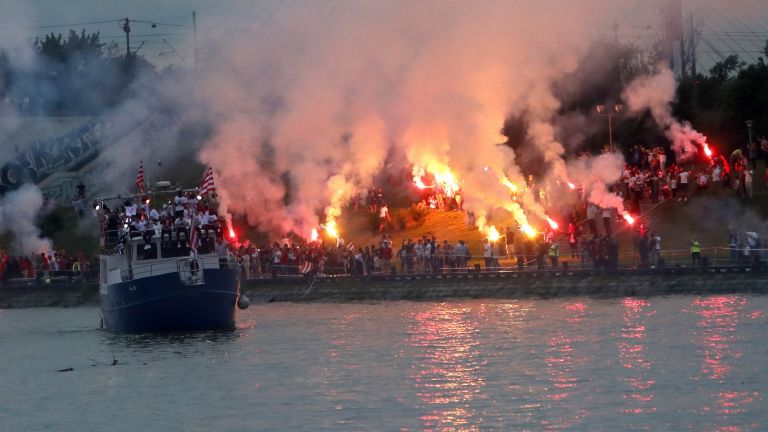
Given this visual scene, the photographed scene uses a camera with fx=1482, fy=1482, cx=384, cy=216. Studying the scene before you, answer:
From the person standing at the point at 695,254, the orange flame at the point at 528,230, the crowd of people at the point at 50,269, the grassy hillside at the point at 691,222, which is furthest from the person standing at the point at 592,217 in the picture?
the crowd of people at the point at 50,269

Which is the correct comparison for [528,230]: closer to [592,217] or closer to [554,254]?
[592,217]

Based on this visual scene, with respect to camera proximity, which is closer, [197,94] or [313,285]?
[313,285]

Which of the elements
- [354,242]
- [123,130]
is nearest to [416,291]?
[354,242]

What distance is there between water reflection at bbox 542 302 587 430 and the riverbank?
5028 mm

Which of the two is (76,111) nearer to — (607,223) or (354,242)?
(354,242)

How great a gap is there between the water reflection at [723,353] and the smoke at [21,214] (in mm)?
53763

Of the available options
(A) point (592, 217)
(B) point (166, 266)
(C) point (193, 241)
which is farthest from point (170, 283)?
(A) point (592, 217)

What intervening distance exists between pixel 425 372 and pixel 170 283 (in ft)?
57.3

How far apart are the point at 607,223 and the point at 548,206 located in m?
5.98

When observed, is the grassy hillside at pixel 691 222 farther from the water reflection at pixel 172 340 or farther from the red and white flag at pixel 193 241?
the red and white flag at pixel 193 241

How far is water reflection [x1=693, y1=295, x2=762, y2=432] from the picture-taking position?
35.3 meters

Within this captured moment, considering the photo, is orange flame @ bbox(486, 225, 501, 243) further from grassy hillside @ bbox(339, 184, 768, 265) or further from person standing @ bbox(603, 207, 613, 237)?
person standing @ bbox(603, 207, 613, 237)

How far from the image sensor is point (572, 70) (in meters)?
83.8

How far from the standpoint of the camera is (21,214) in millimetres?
99188
